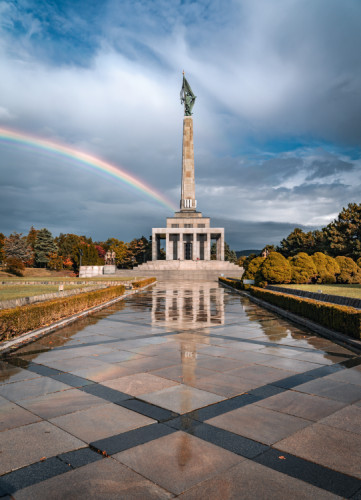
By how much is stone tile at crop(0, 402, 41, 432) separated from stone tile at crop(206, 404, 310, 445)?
2.19 meters

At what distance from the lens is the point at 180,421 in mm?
4441

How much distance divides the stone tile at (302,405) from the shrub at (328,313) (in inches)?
181

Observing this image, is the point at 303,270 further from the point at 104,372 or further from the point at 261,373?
the point at 104,372

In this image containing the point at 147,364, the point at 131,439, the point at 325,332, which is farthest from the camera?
the point at 325,332

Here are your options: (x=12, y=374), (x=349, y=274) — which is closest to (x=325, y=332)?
(x=12, y=374)

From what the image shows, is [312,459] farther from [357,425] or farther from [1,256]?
[1,256]

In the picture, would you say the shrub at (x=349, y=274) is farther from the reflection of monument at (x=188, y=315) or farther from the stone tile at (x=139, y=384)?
the stone tile at (x=139, y=384)

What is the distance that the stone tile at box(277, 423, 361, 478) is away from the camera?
137 inches

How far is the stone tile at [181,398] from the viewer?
493 centimetres

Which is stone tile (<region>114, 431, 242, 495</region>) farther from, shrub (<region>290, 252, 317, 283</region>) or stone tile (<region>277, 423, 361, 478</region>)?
shrub (<region>290, 252, 317, 283</region>)

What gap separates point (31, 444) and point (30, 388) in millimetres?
1982

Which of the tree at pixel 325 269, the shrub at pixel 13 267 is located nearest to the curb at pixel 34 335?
the tree at pixel 325 269

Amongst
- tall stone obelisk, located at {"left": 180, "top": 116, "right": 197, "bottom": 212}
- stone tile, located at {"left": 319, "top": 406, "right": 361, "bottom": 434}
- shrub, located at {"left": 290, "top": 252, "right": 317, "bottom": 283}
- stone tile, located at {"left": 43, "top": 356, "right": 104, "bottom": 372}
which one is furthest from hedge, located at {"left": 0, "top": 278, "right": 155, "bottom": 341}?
tall stone obelisk, located at {"left": 180, "top": 116, "right": 197, "bottom": 212}

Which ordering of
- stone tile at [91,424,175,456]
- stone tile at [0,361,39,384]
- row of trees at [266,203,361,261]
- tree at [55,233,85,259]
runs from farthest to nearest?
tree at [55,233,85,259]
row of trees at [266,203,361,261]
stone tile at [0,361,39,384]
stone tile at [91,424,175,456]
